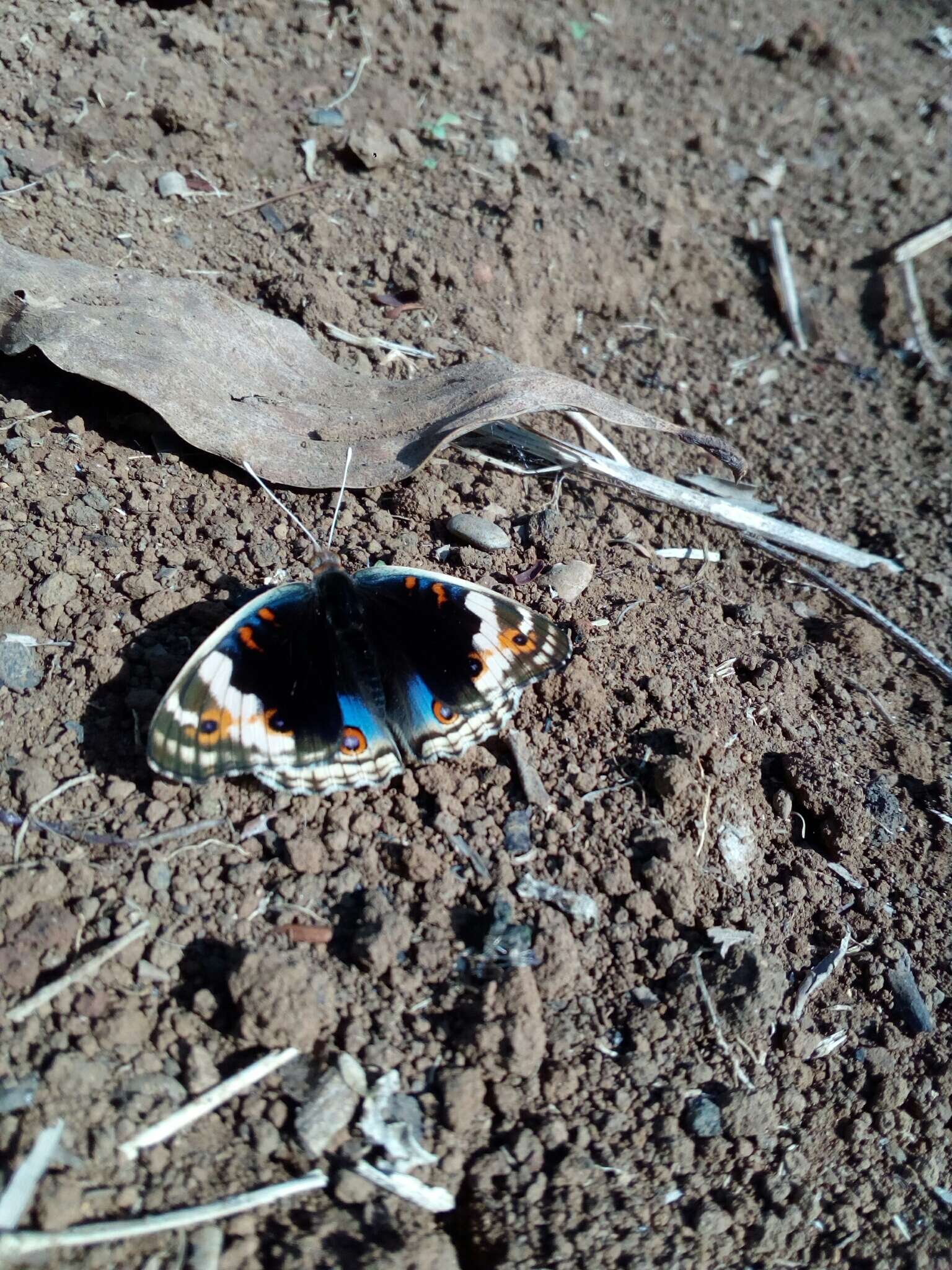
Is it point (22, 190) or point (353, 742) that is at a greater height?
point (22, 190)

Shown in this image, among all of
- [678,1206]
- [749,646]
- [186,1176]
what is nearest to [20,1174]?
[186,1176]

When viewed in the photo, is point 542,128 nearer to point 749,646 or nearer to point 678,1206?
point 749,646

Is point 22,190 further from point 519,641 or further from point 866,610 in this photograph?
point 866,610

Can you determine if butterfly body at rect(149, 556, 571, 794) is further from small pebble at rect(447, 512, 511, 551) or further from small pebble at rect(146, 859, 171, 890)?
small pebble at rect(447, 512, 511, 551)

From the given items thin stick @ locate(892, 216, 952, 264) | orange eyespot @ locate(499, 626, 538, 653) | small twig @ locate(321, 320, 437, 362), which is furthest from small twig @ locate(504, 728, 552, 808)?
thin stick @ locate(892, 216, 952, 264)

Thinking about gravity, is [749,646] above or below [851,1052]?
above

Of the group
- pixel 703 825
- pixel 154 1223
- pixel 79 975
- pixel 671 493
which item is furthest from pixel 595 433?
pixel 154 1223

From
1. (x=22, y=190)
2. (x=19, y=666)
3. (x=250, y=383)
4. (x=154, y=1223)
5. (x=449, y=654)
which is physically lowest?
(x=154, y=1223)
